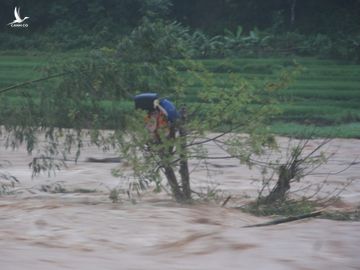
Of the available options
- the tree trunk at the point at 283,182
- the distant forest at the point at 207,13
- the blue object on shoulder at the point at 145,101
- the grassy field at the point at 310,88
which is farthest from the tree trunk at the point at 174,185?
the distant forest at the point at 207,13

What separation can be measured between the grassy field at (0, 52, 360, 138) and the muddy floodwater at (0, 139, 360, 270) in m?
8.69

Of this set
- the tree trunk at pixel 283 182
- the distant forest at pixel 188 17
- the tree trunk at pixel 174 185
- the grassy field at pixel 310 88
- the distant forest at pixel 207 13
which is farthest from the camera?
the distant forest at pixel 207 13

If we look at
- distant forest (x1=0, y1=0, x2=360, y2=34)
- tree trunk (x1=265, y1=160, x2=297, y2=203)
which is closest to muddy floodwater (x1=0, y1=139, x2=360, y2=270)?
tree trunk (x1=265, y1=160, x2=297, y2=203)

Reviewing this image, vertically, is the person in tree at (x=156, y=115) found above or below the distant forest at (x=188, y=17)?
below

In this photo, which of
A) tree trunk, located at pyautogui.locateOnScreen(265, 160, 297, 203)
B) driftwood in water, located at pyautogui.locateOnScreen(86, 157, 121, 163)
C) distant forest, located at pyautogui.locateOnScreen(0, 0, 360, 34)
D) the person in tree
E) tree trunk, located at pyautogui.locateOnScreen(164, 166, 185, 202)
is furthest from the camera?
distant forest, located at pyautogui.locateOnScreen(0, 0, 360, 34)

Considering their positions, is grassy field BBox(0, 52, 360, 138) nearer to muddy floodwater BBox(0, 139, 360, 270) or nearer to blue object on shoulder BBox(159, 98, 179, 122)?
muddy floodwater BBox(0, 139, 360, 270)

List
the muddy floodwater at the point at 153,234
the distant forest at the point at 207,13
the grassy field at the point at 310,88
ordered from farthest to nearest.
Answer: the distant forest at the point at 207,13
the grassy field at the point at 310,88
the muddy floodwater at the point at 153,234

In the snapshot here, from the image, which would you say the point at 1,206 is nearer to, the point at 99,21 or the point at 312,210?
the point at 312,210

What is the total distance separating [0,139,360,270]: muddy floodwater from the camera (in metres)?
5.68

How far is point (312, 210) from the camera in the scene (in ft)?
31.8

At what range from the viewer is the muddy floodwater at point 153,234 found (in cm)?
568

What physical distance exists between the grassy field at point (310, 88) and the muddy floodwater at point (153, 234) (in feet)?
28.5

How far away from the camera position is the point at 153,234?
24.2ft

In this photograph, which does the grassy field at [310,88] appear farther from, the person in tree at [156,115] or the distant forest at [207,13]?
the person in tree at [156,115]
